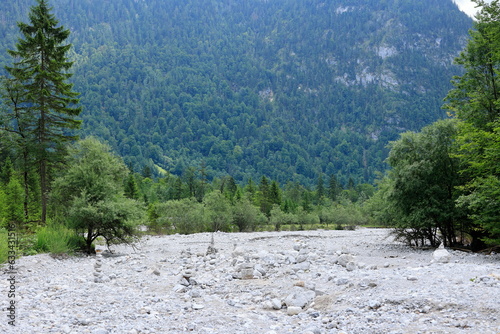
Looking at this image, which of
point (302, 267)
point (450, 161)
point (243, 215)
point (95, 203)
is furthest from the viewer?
point (243, 215)

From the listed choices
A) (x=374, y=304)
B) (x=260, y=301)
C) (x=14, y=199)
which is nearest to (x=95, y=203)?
(x=260, y=301)

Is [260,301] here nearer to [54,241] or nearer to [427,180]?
[54,241]

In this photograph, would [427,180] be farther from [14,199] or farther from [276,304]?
[14,199]

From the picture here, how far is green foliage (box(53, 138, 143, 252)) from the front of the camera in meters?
20.4

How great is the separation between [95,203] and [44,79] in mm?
11809

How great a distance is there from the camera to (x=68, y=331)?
25.3 feet

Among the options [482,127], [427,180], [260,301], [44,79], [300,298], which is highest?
[44,79]

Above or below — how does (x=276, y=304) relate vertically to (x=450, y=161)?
below

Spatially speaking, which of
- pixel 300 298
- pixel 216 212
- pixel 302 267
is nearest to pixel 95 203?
pixel 302 267

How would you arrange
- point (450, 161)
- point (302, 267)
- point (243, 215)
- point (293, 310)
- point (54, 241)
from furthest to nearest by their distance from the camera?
point (243, 215) < point (450, 161) < point (54, 241) < point (302, 267) < point (293, 310)

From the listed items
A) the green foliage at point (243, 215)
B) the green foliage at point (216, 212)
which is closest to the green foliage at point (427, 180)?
the green foliage at point (216, 212)

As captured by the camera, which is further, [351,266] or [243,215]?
[243,215]

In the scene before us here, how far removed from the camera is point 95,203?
20.7m

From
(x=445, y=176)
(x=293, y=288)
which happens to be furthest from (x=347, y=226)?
(x=293, y=288)
